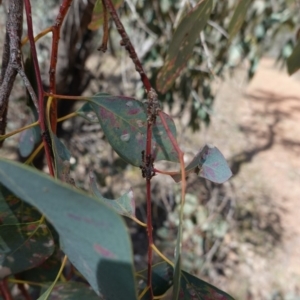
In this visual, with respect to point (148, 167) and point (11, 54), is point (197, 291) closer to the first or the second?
point (148, 167)

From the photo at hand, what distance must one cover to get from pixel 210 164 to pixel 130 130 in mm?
104

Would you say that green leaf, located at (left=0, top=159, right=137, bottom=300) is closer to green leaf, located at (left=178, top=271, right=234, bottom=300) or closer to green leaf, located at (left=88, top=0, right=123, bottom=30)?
green leaf, located at (left=178, top=271, right=234, bottom=300)

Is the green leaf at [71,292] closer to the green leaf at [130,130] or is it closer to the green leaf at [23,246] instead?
the green leaf at [23,246]

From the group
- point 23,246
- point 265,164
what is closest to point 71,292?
point 23,246

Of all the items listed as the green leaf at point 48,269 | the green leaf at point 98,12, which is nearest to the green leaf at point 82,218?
the green leaf at point 48,269

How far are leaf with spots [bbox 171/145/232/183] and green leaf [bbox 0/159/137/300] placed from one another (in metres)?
0.18

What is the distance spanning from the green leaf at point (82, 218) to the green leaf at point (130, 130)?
0.69 feet

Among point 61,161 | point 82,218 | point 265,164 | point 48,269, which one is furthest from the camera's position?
point 265,164

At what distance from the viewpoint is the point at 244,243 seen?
306cm

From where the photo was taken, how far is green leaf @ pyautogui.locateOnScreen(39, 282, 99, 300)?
45 centimetres

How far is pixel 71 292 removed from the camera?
1.50 feet

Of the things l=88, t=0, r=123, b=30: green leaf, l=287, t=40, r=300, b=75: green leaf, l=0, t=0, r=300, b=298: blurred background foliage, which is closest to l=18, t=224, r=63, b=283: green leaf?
l=88, t=0, r=123, b=30: green leaf

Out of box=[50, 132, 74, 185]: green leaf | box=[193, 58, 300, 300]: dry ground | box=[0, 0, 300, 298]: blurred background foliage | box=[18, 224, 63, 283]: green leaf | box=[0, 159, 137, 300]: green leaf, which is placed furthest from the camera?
box=[193, 58, 300, 300]: dry ground

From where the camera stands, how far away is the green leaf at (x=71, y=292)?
448 mm
